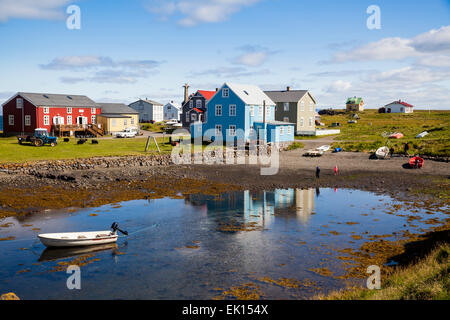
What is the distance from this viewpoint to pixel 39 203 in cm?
2808

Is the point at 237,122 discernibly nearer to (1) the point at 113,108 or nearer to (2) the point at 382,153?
(2) the point at 382,153

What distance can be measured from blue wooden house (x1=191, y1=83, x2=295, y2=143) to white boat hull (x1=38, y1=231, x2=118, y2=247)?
131 feet

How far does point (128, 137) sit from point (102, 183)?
98.7ft

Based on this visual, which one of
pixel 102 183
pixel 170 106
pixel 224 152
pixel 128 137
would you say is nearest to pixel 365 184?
pixel 224 152

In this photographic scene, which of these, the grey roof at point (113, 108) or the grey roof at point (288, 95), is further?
the grey roof at point (288, 95)

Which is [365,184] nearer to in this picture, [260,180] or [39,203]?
[260,180]

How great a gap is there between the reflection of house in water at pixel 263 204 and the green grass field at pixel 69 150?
18.6 m

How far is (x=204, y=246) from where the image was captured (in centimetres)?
2053

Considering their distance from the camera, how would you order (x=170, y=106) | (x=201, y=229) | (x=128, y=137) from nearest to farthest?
(x=201, y=229), (x=128, y=137), (x=170, y=106)

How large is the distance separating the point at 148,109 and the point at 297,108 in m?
53.2

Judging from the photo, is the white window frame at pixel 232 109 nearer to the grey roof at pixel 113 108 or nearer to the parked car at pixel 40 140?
the grey roof at pixel 113 108

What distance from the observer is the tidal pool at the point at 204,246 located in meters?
15.8

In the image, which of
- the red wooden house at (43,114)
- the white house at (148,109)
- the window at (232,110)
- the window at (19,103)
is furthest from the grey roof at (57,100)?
the white house at (148,109)
